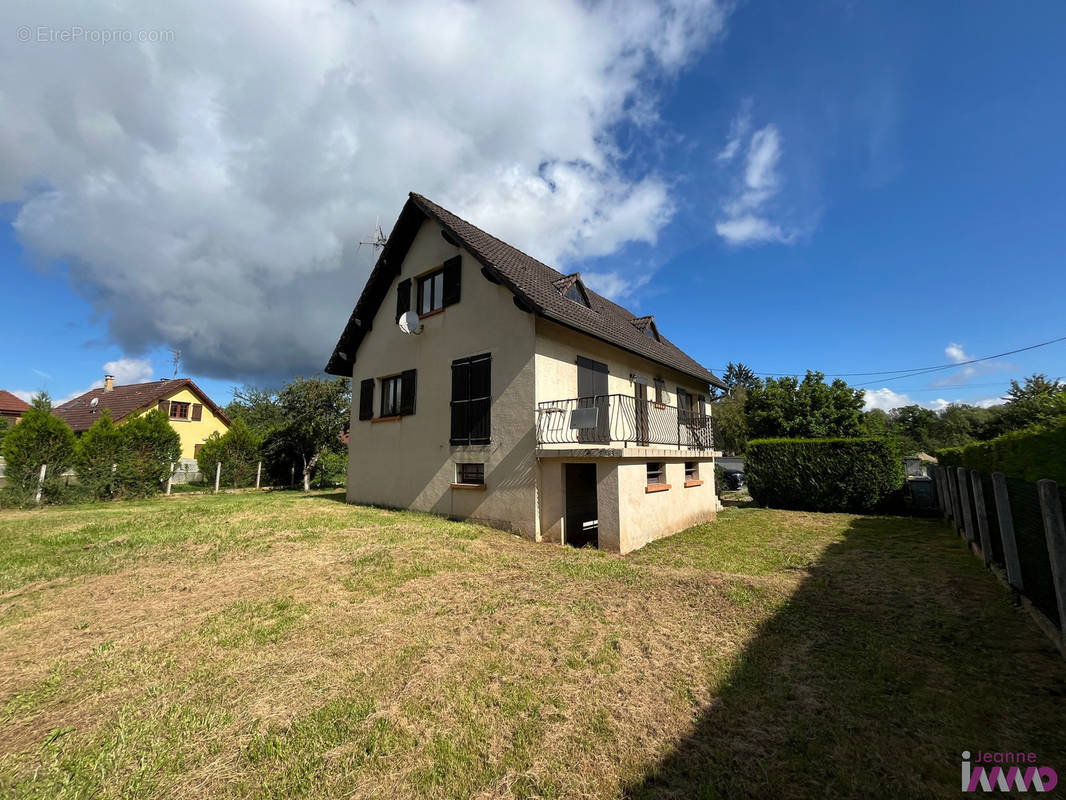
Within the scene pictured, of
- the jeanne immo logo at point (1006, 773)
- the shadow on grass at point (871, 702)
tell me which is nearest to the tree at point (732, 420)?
the shadow on grass at point (871, 702)

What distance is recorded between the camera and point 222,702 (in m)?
3.19

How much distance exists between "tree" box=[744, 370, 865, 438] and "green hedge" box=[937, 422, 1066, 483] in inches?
456

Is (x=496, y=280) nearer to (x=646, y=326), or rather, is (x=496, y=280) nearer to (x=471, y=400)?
(x=471, y=400)

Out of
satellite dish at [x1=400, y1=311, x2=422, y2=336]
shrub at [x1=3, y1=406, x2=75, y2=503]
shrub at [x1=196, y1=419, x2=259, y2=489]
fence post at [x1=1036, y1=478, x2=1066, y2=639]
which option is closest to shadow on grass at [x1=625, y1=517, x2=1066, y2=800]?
fence post at [x1=1036, y1=478, x2=1066, y2=639]

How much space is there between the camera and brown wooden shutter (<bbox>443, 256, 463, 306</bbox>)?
11281 millimetres

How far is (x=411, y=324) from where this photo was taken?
12.0m

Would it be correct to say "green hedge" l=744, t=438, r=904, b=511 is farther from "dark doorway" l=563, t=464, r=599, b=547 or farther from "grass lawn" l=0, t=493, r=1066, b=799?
"dark doorway" l=563, t=464, r=599, b=547

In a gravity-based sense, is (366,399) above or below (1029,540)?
above

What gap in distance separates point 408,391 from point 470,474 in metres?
3.51

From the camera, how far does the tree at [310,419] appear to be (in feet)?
69.1

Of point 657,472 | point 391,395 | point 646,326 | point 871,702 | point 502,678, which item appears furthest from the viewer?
point 646,326

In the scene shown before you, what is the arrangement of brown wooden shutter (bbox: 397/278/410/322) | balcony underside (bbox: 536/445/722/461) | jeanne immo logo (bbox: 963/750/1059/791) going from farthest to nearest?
brown wooden shutter (bbox: 397/278/410/322) → balcony underside (bbox: 536/445/722/461) → jeanne immo logo (bbox: 963/750/1059/791)

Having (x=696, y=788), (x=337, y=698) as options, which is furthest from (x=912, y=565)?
(x=337, y=698)

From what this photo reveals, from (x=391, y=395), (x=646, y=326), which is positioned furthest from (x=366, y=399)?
(x=646, y=326)
